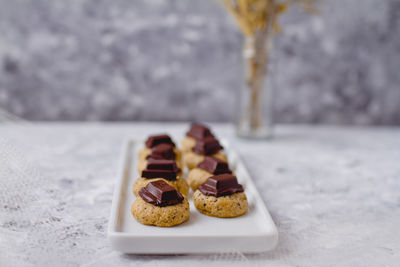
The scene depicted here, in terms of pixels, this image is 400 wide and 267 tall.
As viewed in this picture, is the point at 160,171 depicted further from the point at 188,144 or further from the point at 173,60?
the point at 173,60

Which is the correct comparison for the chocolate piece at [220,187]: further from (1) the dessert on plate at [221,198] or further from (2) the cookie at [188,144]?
(2) the cookie at [188,144]

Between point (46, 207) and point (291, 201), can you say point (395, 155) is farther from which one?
point (46, 207)

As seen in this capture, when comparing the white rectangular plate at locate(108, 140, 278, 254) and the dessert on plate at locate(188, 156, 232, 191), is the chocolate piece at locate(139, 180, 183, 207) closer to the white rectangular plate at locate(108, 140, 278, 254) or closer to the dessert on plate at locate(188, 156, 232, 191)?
the white rectangular plate at locate(108, 140, 278, 254)

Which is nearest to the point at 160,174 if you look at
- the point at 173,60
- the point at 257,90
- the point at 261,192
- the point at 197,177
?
the point at 197,177

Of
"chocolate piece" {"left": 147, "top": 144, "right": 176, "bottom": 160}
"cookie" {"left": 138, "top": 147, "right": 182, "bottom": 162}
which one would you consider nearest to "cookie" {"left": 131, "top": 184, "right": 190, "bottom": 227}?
"chocolate piece" {"left": 147, "top": 144, "right": 176, "bottom": 160}

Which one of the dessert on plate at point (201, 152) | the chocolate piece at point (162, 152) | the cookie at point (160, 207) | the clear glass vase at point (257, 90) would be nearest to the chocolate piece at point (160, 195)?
the cookie at point (160, 207)

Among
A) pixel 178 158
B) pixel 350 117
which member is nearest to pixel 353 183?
pixel 178 158
